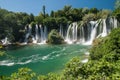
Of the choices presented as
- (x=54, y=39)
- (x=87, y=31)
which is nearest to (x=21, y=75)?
(x=54, y=39)

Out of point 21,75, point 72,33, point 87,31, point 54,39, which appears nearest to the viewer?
point 21,75

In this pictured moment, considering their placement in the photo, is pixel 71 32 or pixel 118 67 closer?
pixel 118 67

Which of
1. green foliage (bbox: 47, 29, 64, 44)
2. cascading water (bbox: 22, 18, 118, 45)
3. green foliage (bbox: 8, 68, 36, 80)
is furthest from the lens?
green foliage (bbox: 47, 29, 64, 44)

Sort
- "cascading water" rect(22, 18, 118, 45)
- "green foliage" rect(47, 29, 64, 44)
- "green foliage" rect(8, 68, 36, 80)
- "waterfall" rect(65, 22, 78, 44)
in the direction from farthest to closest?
"waterfall" rect(65, 22, 78, 44)
"green foliage" rect(47, 29, 64, 44)
"cascading water" rect(22, 18, 118, 45)
"green foliage" rect(8, 68, 36, 80)

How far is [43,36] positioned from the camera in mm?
63812

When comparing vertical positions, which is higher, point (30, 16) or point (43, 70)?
point (30, 16)

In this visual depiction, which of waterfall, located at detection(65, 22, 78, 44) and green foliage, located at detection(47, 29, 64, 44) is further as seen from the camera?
waterfall, located at detection(65, 22, 78, 44)

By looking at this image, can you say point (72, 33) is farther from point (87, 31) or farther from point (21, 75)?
point (21, 75)

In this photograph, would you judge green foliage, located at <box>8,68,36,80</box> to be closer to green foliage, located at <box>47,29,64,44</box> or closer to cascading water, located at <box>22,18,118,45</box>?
cascading water, located at <box>22,18,118,45</box>

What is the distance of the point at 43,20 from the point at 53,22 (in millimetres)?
3022

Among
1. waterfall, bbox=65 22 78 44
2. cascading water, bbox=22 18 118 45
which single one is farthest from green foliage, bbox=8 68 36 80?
waterfall, bbox=65 22 78 44

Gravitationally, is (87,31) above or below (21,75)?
above

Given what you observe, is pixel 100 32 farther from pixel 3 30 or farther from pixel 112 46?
pixel 112 46

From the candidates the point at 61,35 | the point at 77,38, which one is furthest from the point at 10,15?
the point at 77,38
